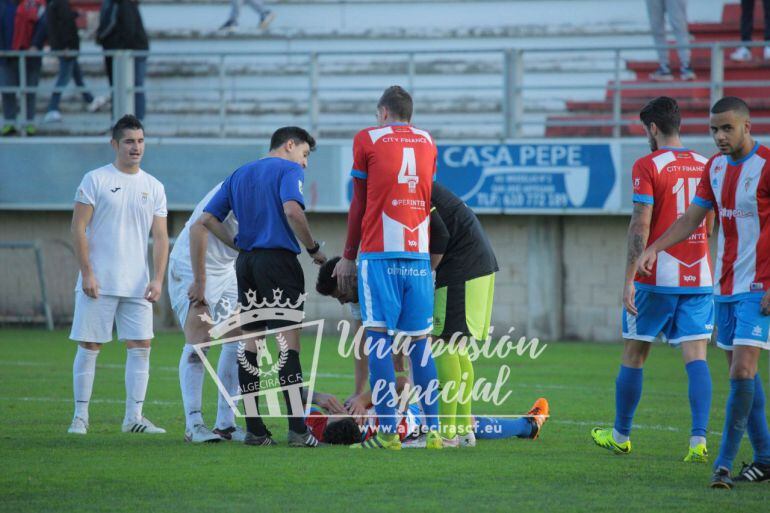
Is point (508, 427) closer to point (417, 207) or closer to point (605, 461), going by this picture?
point (605, 461)

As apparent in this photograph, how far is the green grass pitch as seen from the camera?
20.5 feet

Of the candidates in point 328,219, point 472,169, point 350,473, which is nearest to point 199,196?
point 328,219

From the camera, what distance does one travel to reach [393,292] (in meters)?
7.95

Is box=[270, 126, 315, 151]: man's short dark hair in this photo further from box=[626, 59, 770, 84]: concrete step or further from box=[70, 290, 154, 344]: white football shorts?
box=[626, 59, 770, 84]: concrete step

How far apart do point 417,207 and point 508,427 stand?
1822mm

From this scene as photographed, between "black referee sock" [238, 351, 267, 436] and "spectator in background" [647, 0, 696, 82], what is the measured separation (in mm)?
11921

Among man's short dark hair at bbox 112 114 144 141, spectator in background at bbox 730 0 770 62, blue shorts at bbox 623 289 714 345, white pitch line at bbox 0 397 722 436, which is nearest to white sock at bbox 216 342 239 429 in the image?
man's short dark hair at bbox 112 114 144 141

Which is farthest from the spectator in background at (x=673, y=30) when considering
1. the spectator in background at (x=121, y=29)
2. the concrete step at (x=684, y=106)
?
the spectator in background at (x=121, y=29)

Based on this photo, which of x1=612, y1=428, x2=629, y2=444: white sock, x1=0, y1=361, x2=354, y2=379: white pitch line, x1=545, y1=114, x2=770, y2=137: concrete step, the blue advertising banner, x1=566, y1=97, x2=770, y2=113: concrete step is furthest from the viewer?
x1=545, y1=114, x2=770, y2=137: concrete step

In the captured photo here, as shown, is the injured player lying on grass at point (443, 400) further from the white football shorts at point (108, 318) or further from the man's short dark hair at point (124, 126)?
the man's short dark hair at point (124, 126)

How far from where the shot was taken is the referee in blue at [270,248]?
8.15 m

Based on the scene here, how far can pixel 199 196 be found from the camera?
1833 cm

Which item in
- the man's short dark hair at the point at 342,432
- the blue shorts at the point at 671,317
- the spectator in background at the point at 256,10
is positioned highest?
the spectator in background at the point at 256,10

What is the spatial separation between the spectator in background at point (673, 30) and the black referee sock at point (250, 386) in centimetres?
1192
